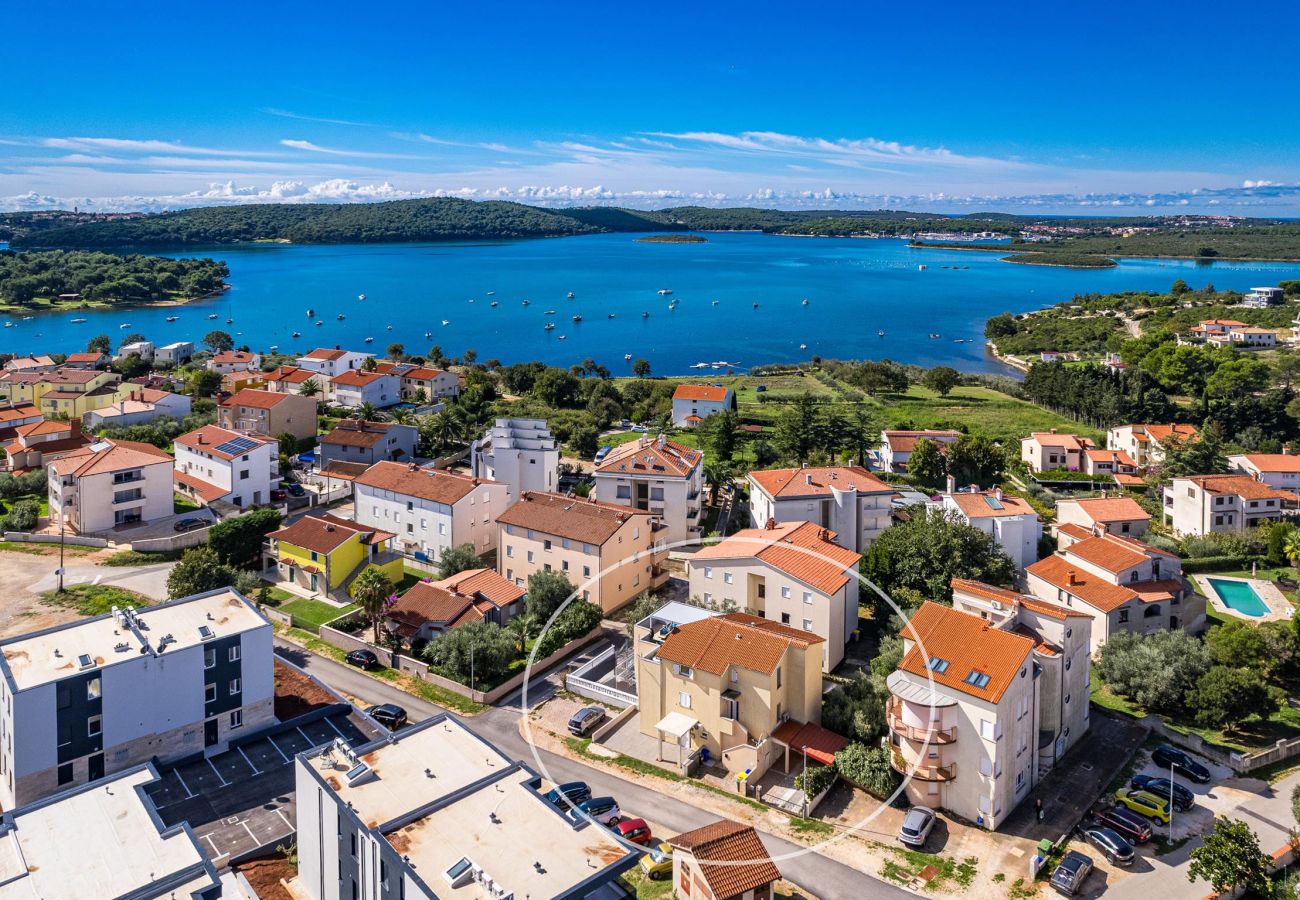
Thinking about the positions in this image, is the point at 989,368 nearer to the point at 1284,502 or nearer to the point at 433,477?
the point at 1284,502

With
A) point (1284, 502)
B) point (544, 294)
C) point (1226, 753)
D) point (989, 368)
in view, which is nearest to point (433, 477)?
point (1226, 753)

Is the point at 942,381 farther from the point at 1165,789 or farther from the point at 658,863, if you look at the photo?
the point at 658,863

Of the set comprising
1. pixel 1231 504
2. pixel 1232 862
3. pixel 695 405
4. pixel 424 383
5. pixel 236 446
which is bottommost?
pixel 1232 862

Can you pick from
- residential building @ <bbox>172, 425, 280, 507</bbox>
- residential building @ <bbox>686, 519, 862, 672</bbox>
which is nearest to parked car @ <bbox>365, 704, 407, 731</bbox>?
residential building @ <bbox>686, 519, 862, 672</bbox>

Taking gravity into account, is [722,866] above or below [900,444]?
below

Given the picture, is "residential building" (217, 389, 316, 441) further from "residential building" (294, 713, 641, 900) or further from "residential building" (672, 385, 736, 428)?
"residential building" (294, 713, 641, 900)

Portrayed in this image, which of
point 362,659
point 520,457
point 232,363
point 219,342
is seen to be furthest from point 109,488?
point 219,342
